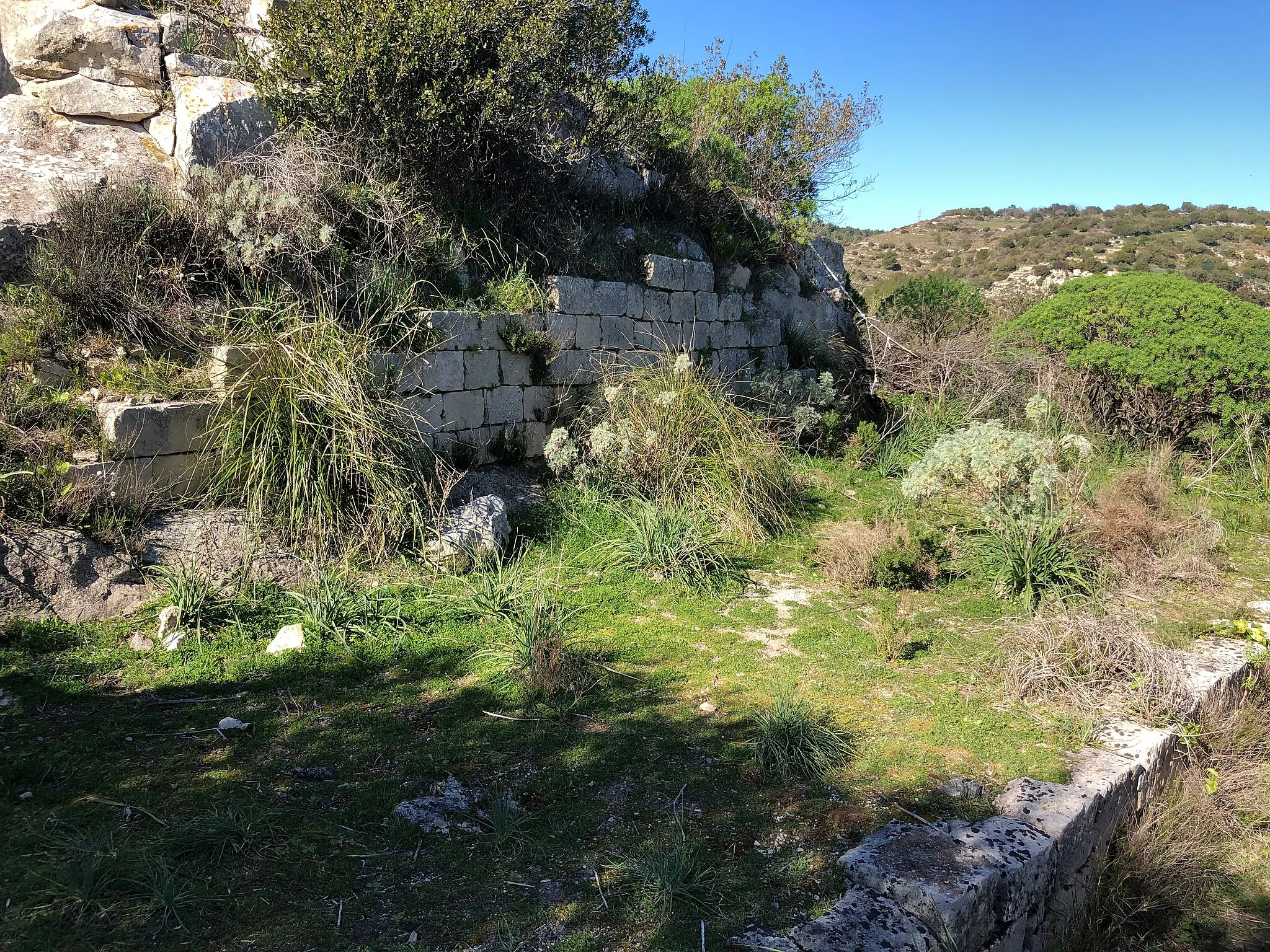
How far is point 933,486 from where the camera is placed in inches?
257

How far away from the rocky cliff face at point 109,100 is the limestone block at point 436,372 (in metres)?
2.29

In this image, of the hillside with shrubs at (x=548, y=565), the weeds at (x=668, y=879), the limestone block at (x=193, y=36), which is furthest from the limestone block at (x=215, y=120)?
the weeds at (x=668, y=879)

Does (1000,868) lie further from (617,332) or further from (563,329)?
(617,332)

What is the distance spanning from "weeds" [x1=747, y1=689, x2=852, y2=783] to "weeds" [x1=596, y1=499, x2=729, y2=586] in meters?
1.98

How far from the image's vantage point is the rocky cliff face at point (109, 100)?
648cm

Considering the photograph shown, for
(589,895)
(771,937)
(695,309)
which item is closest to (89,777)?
(589,895)

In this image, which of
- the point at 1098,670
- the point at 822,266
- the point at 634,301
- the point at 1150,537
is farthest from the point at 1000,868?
the point at 822,266

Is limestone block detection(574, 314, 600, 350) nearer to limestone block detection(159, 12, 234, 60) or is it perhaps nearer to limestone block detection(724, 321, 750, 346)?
limestone block detection(724, 321, 750, 346)

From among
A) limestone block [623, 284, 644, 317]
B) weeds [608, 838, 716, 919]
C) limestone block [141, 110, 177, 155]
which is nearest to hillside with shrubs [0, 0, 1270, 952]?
weeds [608, 838, 716, 919]

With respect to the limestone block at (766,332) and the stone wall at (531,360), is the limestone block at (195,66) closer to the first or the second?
the stone wall at (531,360)

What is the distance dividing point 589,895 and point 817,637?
108 inches

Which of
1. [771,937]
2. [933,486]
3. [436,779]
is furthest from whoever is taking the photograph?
[933,486]

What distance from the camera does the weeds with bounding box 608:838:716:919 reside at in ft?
9.54

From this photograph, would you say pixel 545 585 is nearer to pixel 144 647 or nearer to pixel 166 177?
pixel 144 647
